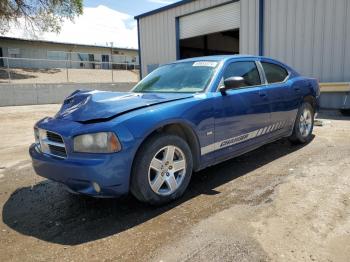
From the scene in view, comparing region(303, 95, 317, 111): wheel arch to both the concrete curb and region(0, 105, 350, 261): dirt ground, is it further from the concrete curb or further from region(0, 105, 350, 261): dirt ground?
the concrete curb

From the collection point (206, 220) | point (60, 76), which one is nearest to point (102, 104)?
point (206, 220)

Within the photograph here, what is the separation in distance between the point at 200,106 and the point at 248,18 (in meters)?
10.1

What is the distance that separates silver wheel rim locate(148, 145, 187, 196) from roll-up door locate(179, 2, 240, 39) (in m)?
10.9

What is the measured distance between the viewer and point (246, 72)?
473 centimetres

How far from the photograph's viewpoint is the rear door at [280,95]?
16.3 ft

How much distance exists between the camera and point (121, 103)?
3.45 metres

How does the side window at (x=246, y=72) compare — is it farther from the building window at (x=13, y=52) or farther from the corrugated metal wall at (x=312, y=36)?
the building window at (x=13, y=52)

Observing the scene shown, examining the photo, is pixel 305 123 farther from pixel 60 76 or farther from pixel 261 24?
pixel 60 76

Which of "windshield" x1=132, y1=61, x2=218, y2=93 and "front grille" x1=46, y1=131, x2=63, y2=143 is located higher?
"windshield" x1=132, y1=61, x2=218, y2=93

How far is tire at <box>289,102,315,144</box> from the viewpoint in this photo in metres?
5.70

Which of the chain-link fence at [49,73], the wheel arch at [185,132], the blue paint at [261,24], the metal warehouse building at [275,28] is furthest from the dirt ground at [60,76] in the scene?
the wheel arch at [185,132]

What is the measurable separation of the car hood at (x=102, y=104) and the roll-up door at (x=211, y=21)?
414 inches

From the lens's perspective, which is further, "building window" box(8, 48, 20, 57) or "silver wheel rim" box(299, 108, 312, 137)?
"building window" box(8, 48, 20, 57)

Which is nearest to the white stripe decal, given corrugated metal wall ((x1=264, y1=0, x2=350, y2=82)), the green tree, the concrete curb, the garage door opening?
corrugated metal wall ((x1=264, y1=0, x2=350, y2=82))
